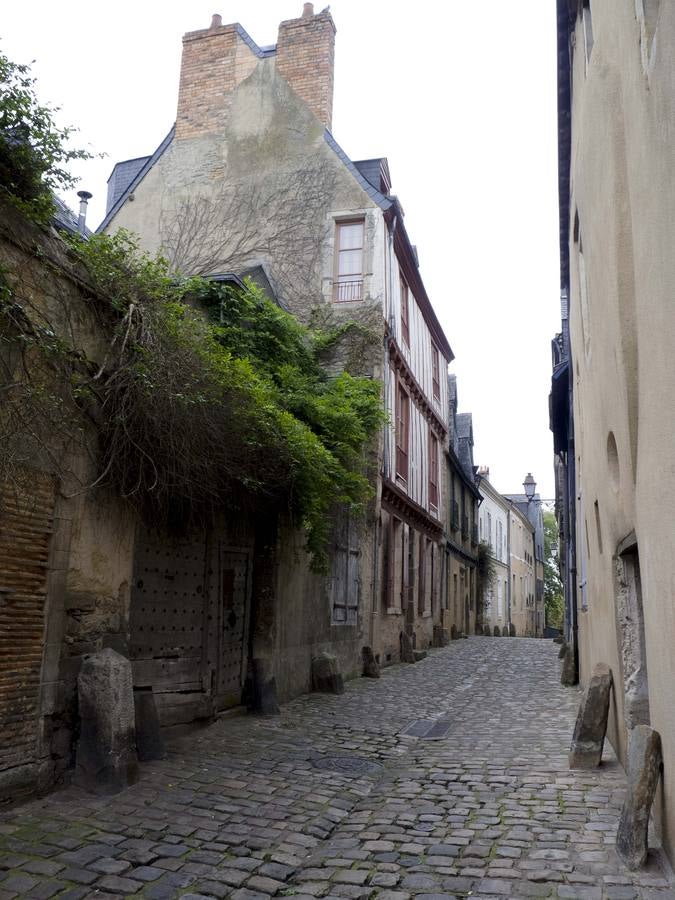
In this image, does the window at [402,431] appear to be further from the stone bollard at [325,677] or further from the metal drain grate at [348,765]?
the metal drain grate at [348,765]

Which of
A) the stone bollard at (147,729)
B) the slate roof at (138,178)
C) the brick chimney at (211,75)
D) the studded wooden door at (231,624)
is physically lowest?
the stone bollard at (147,729)

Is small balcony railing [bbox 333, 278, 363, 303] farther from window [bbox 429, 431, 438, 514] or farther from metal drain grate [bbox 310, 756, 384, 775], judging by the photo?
metal drain grate [bbox 310, 756, 384, 775]

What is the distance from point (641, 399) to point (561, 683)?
28.9 ft

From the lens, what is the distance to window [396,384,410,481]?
50.7 feet

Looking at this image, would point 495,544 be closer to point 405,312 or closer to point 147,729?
point 405,312

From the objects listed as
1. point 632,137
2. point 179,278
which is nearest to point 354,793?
point 632,137

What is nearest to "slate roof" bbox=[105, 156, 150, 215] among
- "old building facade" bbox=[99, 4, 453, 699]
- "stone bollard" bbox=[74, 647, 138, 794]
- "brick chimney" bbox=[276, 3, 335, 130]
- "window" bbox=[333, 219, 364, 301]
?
"old building facade" bbox=[99, 4, 453, 699]

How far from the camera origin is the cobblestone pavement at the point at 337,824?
12.5 ft

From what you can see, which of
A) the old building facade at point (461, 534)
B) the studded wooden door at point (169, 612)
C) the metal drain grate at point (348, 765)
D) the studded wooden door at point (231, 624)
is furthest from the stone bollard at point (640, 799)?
the old building facade at point (461, 534)

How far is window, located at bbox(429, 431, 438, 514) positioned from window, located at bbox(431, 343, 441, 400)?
1166 millimetres

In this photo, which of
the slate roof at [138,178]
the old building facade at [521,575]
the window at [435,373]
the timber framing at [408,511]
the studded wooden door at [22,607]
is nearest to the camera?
the studded wooden door at [22,607]

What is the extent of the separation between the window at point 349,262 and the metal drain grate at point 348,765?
8.82 metres

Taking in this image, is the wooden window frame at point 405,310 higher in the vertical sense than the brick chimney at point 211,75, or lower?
lower

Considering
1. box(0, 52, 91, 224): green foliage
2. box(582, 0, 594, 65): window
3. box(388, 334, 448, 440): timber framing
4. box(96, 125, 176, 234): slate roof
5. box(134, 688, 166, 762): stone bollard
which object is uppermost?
box(96, 125, 176, 234): slate roof
